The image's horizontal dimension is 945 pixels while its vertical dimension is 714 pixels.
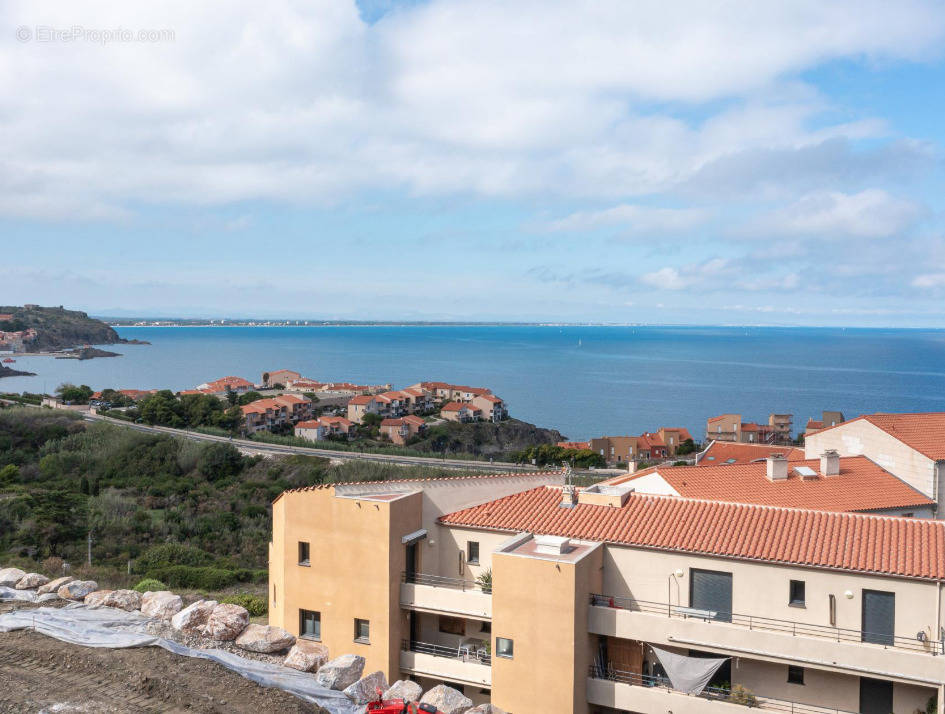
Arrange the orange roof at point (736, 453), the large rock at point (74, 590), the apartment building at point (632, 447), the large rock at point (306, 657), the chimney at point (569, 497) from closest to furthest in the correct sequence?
the large rock at point (306, 657), the chimney at point (569, 497), the large rock at point (74, 590), the orange roof at point (736, 453), the apartment building at point (632, 447)

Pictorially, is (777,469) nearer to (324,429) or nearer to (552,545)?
(552,545)

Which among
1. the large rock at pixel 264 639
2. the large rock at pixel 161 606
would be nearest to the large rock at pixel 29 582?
the large rock at pixel 161 606

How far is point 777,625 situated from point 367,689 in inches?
350

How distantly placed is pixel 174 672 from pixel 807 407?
129670 millimetres

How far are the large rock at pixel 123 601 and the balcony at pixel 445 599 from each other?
756cm

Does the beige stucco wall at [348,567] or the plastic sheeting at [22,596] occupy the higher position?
the beige stucco wall at [348,567]

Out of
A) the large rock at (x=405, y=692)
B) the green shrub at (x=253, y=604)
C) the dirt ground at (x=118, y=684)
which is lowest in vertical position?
the green shrub at (x=253, y=604)

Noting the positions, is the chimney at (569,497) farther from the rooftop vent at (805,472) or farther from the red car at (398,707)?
the rooftop vent at (805,472)

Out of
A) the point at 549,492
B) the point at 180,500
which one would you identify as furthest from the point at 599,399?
the point at 549,492

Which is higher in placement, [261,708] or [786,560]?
[786,560]

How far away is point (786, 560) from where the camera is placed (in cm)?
1551

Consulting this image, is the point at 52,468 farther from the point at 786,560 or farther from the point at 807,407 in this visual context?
the point at 807,407

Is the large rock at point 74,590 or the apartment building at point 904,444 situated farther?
the apartment building at point 904,444

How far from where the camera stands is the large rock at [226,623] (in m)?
17.5
